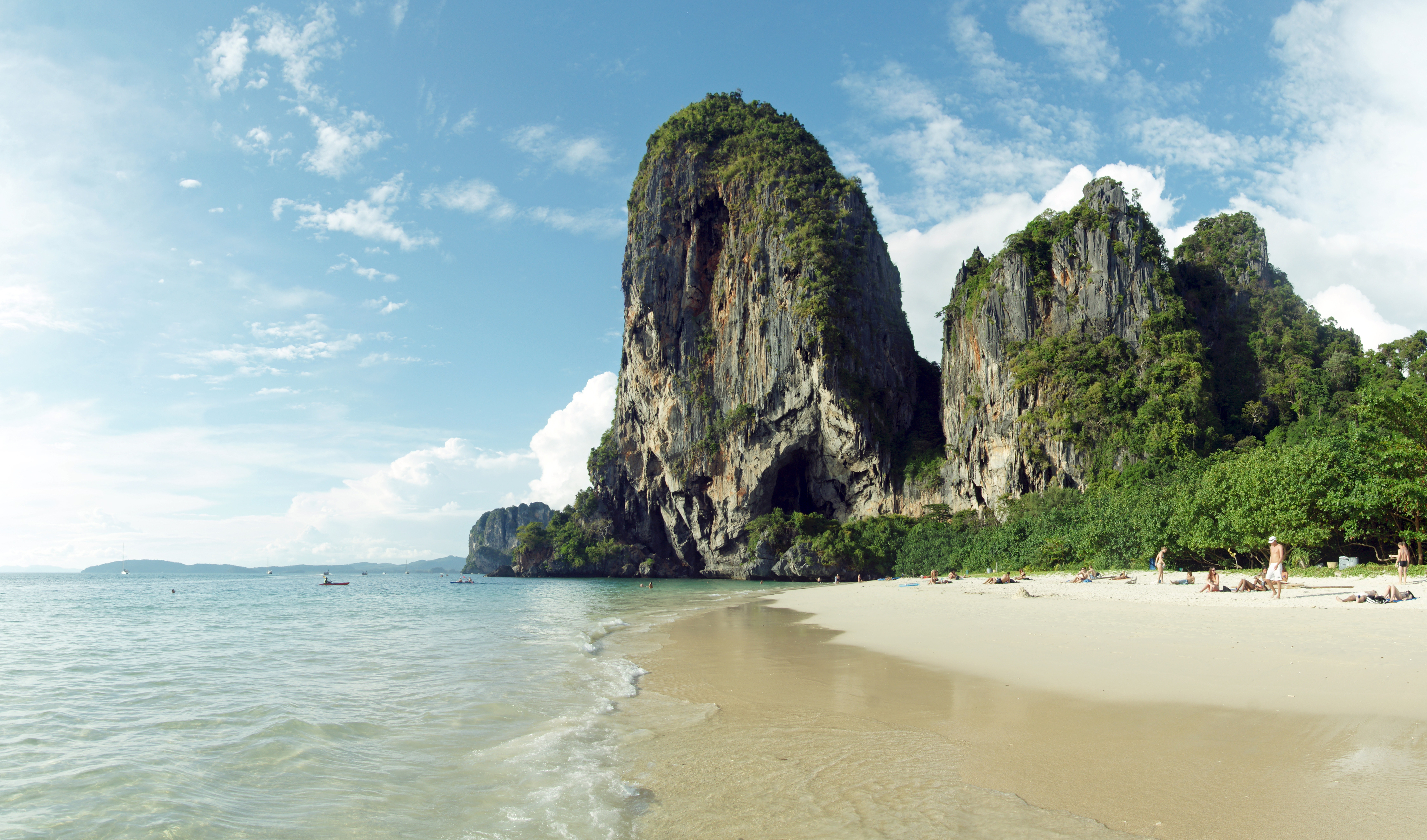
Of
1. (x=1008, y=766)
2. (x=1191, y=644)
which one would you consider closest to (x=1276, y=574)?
(x=1191, y=644)

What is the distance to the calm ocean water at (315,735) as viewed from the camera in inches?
222

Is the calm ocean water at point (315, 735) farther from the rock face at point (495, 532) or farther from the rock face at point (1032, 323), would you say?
the rock face at point (495, 532)

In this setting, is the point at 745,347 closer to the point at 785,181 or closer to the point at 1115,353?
the point at 785,181

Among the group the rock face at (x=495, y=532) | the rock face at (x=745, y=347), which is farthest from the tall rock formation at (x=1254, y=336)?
the rock face at (x=495, y=532)

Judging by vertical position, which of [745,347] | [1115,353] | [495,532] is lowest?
[495,532]

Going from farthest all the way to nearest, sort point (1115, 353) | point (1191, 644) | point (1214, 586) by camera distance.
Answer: point (1115, 353), point (1214, 586), point (1191, 644)

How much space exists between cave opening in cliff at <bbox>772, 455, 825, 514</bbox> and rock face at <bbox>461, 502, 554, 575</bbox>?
76.7 metres

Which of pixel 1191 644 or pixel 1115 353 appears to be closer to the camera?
pixel 1191 644

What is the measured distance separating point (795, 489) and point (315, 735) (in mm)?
65350

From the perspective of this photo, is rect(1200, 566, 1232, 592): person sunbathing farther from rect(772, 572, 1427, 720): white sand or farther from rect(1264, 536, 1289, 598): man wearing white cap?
rect(1264, 536, 1289, 598): man wearing white cap

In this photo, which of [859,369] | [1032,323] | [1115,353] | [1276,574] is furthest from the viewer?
[859,369]

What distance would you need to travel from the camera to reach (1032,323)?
56.2 metres

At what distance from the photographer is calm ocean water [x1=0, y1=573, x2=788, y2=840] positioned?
18.5ft

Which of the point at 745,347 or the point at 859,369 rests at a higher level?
the point at 745,347
